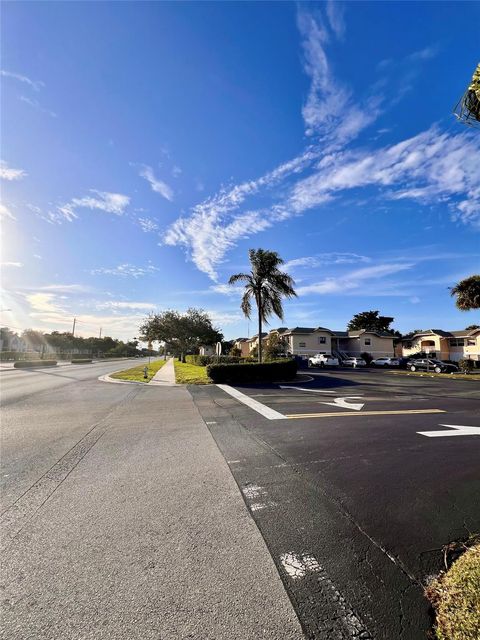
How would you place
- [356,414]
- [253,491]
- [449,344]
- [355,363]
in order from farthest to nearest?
[449,344]
[355,363]
[356,414]
[253,491]

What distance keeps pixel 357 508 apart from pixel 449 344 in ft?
175

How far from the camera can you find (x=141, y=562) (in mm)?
2617

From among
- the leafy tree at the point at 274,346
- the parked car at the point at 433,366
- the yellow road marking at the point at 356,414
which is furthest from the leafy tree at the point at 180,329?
the yellow road marking at the point at 356,414

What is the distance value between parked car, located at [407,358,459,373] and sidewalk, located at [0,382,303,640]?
34.8 metres

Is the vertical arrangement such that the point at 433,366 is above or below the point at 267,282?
below

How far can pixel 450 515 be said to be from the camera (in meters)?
3.35

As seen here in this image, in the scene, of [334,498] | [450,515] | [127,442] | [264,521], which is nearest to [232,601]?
[264,521]

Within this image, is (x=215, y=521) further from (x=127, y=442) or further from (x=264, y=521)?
(x=127, y=442)

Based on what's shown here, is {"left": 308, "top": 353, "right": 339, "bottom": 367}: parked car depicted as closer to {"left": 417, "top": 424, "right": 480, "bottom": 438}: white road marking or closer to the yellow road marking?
the yellow road marking

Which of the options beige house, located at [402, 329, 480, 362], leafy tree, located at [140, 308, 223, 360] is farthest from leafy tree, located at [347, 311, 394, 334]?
leafy tree, located at [140, 308, 223, 360]

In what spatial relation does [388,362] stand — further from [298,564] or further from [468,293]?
[298,564]

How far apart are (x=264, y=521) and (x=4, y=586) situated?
2.18 metres

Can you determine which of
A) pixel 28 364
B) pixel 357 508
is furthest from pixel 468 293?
pixel 28 364

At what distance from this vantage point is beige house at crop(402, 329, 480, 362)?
43062mm
